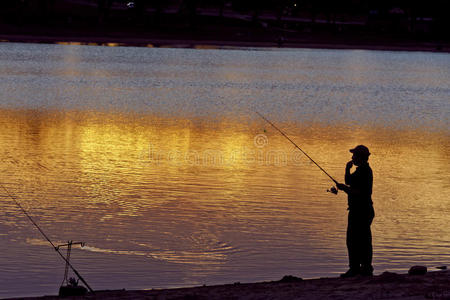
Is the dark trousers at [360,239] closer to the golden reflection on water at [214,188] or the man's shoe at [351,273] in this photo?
the man's shoe at [351,273]

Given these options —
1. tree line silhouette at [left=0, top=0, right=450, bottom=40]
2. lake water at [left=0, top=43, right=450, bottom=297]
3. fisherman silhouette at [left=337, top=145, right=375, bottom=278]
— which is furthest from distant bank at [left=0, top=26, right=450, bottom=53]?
fisherman silhouette at [left=337, top=145, right=375, bottom=278]

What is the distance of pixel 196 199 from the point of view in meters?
18.1

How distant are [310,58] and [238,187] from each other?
2661 inches

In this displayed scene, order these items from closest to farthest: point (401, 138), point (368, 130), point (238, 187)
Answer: point (238, 187), point (401, 138), point (368, 130)

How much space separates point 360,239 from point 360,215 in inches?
12.1

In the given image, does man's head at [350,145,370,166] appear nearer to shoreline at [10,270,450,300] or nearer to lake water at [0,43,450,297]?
shoreline at [10,270,450,300]

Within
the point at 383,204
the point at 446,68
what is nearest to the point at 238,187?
the point at 383,204

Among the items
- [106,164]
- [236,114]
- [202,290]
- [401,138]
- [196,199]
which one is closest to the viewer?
[202,290]

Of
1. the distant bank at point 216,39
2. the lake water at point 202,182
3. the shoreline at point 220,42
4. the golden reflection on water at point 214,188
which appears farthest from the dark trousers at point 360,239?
the distant bank at point 216,39

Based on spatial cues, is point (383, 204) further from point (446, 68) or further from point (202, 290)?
point (446, 68)

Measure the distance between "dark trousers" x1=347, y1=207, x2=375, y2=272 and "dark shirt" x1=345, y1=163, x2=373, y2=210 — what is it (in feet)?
0.26

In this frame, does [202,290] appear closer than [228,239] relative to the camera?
Yes

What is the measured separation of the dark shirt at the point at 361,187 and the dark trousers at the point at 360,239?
78mm

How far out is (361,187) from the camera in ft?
39.8
